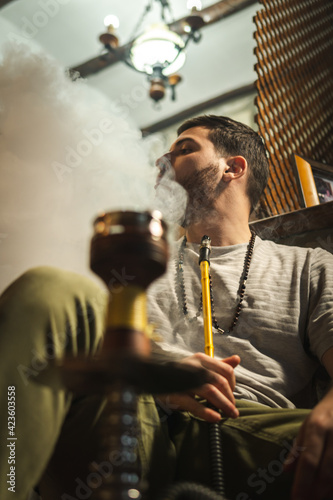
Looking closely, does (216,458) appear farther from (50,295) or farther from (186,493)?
(50,295)

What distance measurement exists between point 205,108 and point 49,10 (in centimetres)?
168

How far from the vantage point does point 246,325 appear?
3.76 ft

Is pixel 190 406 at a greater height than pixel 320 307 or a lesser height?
lesser

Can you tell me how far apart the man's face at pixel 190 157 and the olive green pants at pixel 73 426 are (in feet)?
3.09

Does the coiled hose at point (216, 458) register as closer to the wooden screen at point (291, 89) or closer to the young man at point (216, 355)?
the young man at point (216, 355)

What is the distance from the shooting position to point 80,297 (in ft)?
1.91

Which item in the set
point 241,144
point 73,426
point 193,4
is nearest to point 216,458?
point 73,426

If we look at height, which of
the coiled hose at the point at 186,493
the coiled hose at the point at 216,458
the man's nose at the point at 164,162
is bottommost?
the coiled hose at the point at 216,458

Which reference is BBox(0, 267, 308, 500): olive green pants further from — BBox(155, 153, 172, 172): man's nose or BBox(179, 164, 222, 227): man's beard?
BBox(155, 153, 172, 172): man's nose

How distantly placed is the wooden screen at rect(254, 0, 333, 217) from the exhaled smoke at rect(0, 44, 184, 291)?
0.62m

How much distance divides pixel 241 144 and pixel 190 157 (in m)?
0.28

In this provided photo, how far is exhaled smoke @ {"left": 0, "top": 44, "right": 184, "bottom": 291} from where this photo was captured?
161 centimetres

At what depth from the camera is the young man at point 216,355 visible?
0.53 meters

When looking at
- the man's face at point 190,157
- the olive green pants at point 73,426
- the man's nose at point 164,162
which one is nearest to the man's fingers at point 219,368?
the olive green pants at point 73,426
